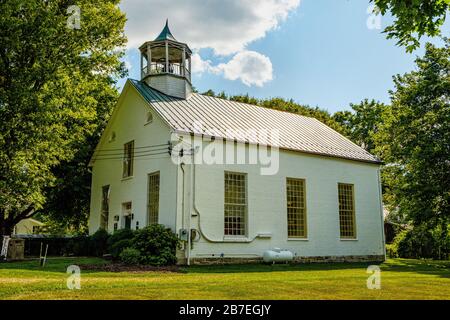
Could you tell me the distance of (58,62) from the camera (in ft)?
68.5

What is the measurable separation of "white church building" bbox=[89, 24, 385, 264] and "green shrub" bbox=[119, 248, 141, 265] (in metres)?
1.74

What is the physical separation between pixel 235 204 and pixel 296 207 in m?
3.60

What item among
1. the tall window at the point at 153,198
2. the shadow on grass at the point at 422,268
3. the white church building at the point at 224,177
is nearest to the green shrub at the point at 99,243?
the white church building at the point at 224,177

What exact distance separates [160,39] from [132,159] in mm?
6492

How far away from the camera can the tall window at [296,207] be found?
2091cm

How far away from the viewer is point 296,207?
21.2m

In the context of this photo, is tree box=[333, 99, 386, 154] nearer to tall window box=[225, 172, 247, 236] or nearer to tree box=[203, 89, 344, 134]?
tree box=[203, 89, 344, 134]

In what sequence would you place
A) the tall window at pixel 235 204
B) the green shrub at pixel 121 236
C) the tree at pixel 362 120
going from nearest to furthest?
the tall window at pixel 235 204 < the green shrub at pixel 121 236 < the tree at pixel 362 120

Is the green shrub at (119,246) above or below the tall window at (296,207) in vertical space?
below

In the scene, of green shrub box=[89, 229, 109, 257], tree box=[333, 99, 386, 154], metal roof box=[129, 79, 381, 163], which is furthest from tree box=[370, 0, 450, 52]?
tree box=[333, 99, 386, 154]

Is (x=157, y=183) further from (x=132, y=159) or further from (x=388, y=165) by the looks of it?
(x=388, y=165)

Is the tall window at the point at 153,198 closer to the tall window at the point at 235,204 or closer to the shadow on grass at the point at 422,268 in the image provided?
the tall window at the point at 235,204

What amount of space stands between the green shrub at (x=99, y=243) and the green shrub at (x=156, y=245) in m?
5.32

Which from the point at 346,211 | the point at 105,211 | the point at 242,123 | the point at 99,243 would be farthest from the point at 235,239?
the point at 105,211
